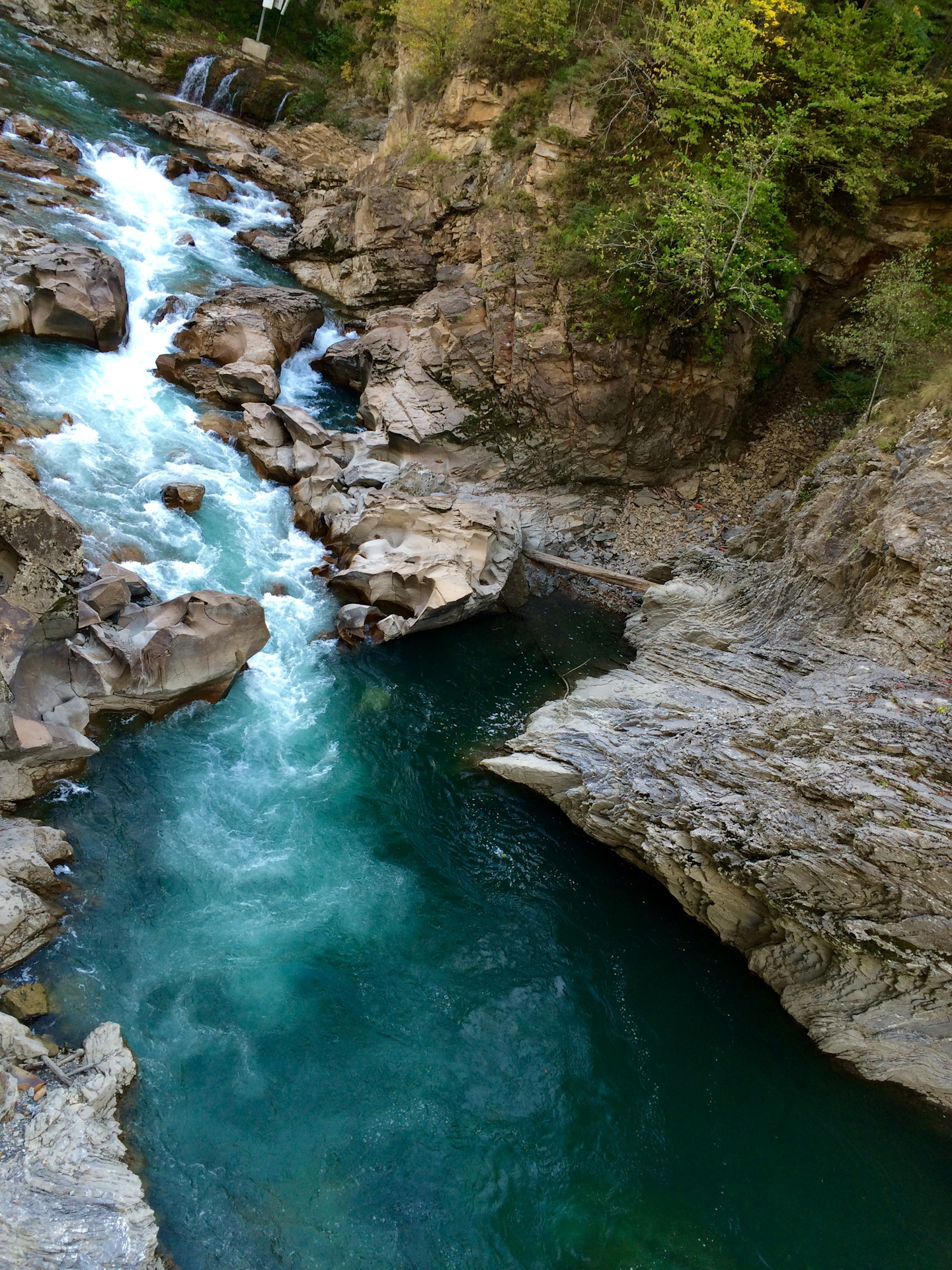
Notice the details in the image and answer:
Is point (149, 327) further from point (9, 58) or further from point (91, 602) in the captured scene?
point (9, 58)

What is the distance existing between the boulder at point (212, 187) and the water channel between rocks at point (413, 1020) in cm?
1559

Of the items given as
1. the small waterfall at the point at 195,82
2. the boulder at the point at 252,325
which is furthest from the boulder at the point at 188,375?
the small waterfall at the point at 195,82

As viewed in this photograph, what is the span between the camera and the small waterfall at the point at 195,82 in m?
30.2

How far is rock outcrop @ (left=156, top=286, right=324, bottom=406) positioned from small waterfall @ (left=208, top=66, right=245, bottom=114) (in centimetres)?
1460

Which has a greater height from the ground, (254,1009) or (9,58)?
(9,58)

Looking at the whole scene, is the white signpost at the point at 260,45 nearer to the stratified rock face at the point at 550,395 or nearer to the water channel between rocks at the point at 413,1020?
the stratified rock face at the point at 550,395

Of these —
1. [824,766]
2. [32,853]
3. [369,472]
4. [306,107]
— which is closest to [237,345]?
[369,472]

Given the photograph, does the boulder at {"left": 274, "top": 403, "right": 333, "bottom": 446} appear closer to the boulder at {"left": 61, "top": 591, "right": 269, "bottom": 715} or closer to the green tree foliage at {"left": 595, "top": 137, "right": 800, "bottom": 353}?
the boulder at {"left": 61, "top": 591, "right": 269, "bottom": 715}

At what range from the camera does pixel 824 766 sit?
31.0 ft

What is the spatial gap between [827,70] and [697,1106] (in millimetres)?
20233

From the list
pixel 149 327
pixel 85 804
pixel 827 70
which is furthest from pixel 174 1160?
pixel 827 70

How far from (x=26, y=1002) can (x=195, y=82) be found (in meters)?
34.1

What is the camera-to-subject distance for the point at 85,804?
10.4 meters

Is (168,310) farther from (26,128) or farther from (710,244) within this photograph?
(710,244)
